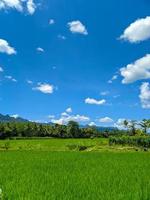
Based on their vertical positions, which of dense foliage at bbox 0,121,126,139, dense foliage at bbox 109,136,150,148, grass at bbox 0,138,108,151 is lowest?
grass at bbox 0,138,108,151

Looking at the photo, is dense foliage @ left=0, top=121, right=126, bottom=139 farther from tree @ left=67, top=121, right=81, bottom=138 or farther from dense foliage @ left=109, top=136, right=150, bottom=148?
dense foliage @ left=109, top=136, right=150, bottom=148

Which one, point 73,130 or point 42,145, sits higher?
point 73,130

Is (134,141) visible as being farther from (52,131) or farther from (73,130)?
(52,131)

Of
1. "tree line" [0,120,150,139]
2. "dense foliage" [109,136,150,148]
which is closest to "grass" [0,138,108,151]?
"dense foliage" [109,136,150,148]

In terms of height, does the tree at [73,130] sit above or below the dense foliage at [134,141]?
above

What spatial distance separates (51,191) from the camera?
11219 mm

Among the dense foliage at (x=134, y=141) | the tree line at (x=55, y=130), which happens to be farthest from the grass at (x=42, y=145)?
the tree line at (x=55, y=130)

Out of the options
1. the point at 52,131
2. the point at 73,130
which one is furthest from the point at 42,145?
the point at 73,130

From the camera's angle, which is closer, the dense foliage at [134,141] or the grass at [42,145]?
the grass at [42,145]

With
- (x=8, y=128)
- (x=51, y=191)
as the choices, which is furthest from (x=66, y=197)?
(x=8, y=128)

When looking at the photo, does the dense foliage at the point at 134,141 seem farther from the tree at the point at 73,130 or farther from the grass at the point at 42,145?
the tree at the point at 73,130

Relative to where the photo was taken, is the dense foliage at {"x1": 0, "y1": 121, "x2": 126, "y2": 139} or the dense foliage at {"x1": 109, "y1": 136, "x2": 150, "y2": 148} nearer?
the dense foliage at {"x1": 109, "y1": 136, "x2": 150, "y2": 148}

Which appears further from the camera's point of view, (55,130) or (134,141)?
(55,130)

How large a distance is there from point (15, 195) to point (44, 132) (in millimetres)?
136561
